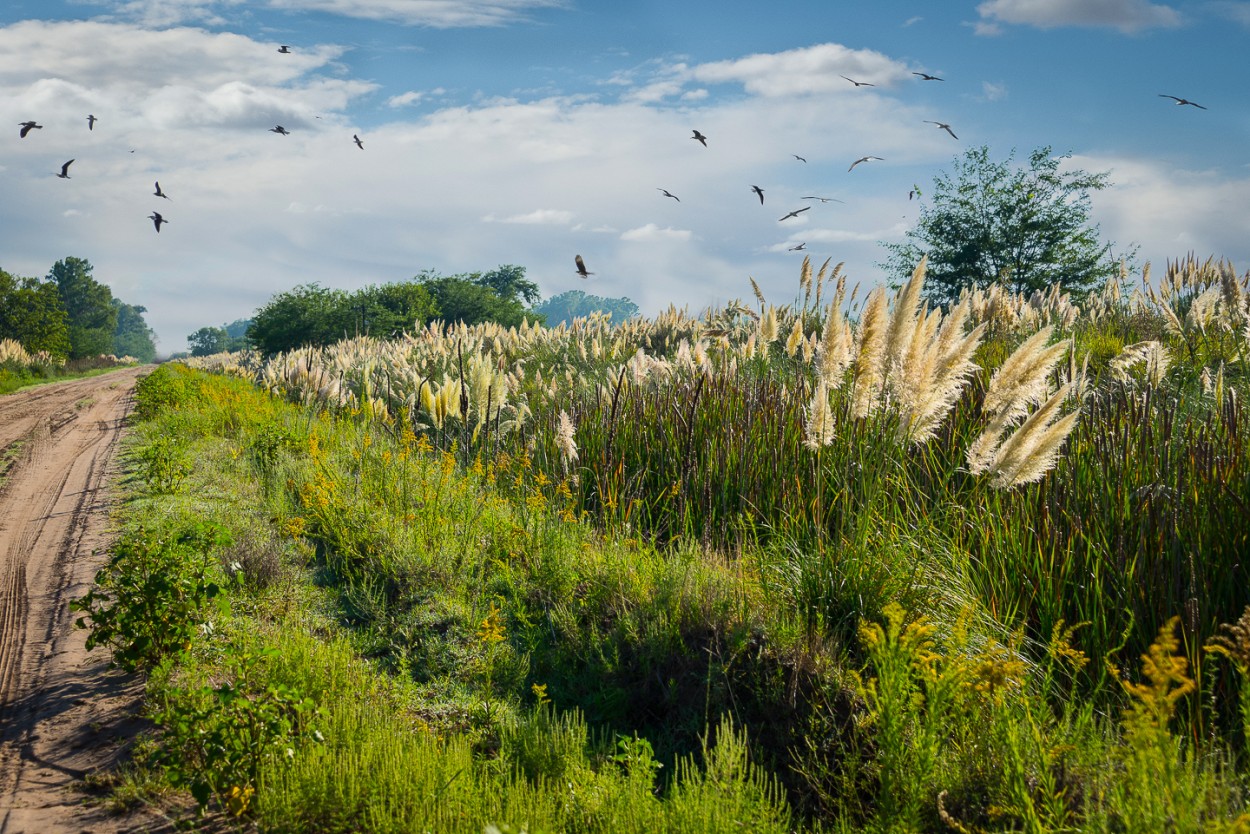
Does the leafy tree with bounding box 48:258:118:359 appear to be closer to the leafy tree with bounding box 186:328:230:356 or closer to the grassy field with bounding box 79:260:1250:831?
the leafy tree with bounding box 186:328:230:356

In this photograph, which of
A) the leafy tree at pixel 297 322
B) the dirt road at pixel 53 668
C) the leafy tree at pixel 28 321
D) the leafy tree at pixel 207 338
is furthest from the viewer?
the leafy tree at pixel 207 338

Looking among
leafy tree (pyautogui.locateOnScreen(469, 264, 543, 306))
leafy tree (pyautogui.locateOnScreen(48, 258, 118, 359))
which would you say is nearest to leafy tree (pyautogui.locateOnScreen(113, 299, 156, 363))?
leafy tree (pyautogui.locateOnScreen(48, 258, 118, 359))

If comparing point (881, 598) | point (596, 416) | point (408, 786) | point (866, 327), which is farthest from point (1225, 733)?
point (596, 416)

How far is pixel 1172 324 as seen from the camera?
755 centimetres

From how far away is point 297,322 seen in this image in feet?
108

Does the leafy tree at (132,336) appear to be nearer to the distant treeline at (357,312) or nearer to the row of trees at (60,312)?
the row of trees at (60,312)

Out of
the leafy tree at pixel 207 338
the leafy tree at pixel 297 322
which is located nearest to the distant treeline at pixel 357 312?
the leafy tree at pixel 297 322

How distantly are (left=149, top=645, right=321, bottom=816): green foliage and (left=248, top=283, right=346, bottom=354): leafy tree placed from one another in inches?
1232

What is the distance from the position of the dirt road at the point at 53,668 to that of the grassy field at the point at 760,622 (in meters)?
0.24

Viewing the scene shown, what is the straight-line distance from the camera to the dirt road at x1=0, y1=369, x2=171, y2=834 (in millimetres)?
3500

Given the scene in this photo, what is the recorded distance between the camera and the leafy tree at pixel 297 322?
33031 mm

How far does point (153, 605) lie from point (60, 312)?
176ft

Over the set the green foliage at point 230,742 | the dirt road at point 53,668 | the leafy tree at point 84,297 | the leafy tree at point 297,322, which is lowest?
the dirt road at point 53,668

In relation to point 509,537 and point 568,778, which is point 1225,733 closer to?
point 568,778
